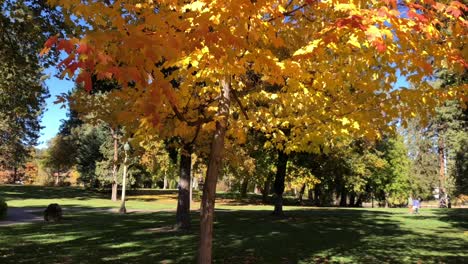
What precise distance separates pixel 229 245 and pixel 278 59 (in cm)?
811

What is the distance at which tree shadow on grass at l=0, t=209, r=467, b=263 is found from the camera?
10.8 m

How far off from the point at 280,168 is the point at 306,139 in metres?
17.3

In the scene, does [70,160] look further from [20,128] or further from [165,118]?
[165,118]

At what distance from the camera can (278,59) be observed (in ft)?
19.8

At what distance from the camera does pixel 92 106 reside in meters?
8.42

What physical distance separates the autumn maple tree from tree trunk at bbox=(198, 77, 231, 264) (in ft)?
0.04

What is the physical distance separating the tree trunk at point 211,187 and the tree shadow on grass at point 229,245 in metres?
4.82

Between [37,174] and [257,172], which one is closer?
[257,172]

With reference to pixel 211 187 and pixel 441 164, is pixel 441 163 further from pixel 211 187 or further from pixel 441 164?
pixel 211 187

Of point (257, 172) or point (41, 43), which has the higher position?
point (41, 43)

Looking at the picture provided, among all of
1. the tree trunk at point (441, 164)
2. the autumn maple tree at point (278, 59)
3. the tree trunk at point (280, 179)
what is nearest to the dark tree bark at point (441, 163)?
the tree trunk at point (441, 164)

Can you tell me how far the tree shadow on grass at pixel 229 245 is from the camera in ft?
35.3

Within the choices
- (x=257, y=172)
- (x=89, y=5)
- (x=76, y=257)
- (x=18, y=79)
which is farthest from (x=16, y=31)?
(x=257, y=172)

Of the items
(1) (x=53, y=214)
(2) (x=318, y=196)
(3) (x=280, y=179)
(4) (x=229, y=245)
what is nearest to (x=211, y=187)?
(4) (x=229, y=245)
